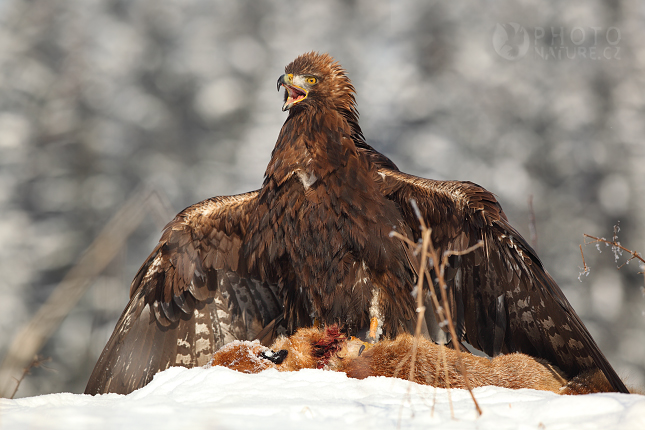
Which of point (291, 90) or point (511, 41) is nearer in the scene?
point (291, 90)

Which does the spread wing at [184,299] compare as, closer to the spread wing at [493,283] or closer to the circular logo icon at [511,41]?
the spread wing at [493,283]

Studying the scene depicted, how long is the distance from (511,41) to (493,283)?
5.35m

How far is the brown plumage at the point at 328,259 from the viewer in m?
2.89

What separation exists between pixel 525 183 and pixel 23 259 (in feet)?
23.3

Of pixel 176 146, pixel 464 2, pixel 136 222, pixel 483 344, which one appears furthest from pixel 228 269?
pixel 464 2

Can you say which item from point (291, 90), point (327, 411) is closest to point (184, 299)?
point (291, 90)

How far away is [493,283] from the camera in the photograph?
3039 mm

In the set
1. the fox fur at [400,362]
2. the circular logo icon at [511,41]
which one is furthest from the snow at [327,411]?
the circular logo icon at [511,41]

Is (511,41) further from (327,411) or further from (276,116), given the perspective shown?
(327,411)

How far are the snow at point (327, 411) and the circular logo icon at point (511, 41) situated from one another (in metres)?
6.33

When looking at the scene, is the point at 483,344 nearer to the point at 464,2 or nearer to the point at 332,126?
the point at 332,126

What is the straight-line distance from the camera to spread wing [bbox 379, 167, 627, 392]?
2.69 meters

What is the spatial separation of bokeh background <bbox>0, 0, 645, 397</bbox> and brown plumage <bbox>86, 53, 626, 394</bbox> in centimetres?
273

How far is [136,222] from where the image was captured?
2324 millimetres
